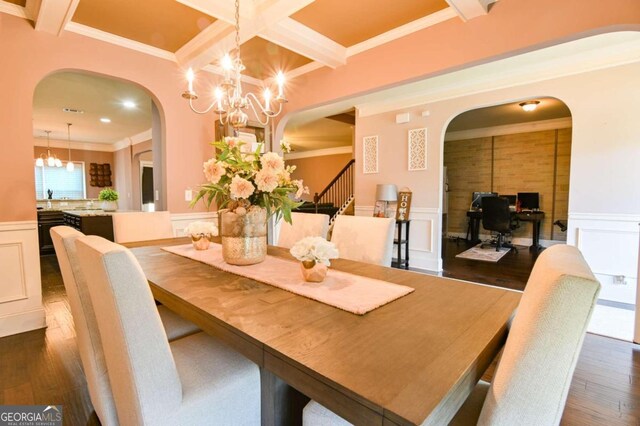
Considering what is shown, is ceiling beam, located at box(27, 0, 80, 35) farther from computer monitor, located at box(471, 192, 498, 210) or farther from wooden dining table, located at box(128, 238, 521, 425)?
computer monitor, located at box(471, 192, 498, 210)

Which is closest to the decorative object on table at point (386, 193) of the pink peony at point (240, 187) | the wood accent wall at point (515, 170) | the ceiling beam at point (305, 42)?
the ceiling beam at point (305, 42)

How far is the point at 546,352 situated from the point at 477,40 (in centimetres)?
242

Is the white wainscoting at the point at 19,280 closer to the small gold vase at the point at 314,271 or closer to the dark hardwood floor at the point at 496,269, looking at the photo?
the small gold vase at the point at 314,271

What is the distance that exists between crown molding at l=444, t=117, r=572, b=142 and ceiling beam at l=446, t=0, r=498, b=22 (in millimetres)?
5342

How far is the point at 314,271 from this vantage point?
4.50 feet

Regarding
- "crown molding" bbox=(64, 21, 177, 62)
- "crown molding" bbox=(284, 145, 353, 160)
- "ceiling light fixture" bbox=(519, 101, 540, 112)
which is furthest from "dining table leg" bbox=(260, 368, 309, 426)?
"crown molding" bbox=(284, 145, 353, 160)

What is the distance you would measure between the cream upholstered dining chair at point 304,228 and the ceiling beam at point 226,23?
60.2 inches

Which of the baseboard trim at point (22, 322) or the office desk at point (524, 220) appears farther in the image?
the office desk at point (524, 220)

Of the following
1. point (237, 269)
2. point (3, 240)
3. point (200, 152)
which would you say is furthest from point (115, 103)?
point (237, 269)

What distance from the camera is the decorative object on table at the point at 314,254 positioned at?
1.34 m

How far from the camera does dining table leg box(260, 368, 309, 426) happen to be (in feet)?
3.45

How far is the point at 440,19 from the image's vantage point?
2.44 m

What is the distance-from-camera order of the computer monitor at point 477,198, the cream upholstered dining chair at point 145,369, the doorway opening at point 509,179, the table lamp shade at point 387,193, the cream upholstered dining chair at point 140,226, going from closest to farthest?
the cream upholstered dining chair at point 145,369 → the cream upholstered dining chair at point 140,226 → the table lamp shade at point 387,193 → the doorway opening at point 509,179 → the computer monitor at point 477,198

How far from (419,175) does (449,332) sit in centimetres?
420
